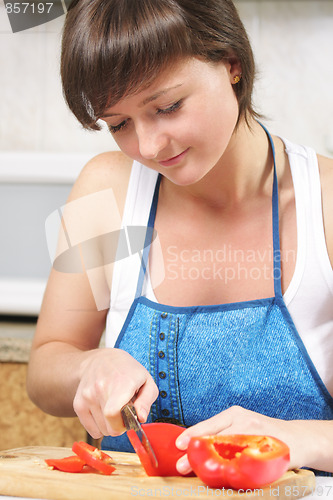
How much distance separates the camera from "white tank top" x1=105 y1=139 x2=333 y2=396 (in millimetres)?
914

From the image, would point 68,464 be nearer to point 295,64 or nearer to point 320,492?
point 320,492

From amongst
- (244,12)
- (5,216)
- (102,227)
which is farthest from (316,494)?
(244,12)

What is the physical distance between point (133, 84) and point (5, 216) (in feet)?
3.34

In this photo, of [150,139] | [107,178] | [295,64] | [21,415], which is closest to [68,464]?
[150,139]

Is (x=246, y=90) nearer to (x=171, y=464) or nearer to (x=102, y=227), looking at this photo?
(x=102, y=227)

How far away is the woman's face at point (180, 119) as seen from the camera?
2.43 ft

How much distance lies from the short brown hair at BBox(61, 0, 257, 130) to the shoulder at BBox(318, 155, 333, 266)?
284 millimetres

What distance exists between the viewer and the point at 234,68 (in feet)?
2.78

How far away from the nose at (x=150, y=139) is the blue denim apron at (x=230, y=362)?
28cm

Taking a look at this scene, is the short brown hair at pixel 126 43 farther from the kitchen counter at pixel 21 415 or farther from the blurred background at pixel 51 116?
the blurred background at pixel 51 116

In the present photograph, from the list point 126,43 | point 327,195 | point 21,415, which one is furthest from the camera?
point 21,415

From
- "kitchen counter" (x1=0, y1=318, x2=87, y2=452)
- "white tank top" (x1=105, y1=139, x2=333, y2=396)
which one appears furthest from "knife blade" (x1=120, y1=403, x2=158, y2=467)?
"kitchen counter" (x1=0, y1=318, x2=87, y2=452)

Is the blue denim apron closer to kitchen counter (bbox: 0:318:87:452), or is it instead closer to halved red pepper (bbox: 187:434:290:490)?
halved red pepper (bbox: 187:434:290:490)

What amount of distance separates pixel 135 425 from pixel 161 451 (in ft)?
0.13
